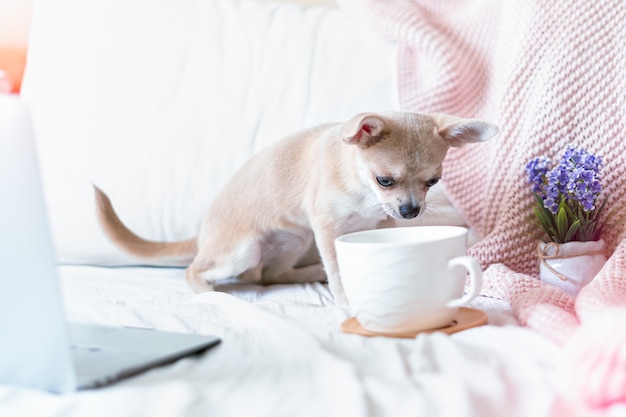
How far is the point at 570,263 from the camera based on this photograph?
4.21ft

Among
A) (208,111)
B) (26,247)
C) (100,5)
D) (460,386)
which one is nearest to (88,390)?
(26,247)

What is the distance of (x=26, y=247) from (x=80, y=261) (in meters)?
1.01

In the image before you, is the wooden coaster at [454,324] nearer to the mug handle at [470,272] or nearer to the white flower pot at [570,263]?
the mug handle at [470,272]

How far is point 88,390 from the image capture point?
72 centimetres

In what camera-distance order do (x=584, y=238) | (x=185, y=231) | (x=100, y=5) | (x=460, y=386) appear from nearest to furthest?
(x=460, y=386) < (x=584, y=238) < (x=185, y=231) < (x=100, y=5)

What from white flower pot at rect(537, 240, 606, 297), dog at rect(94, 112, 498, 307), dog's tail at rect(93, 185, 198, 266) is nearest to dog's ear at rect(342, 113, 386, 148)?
Result: dog at rect(94, 112, 498, 307)

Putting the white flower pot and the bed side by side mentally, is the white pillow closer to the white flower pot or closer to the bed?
the bed

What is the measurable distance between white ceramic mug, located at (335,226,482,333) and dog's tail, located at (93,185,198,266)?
0.69m

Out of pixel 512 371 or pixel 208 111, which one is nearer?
pixel 512 371

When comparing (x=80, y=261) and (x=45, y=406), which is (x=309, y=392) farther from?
(x=80, y=261)

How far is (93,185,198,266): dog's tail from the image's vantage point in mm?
1500

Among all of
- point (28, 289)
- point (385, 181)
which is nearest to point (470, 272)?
point (385, 181)

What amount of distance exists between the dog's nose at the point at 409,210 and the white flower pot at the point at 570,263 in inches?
9.1

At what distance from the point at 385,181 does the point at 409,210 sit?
0.21 feet
